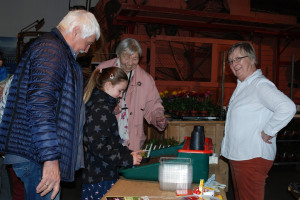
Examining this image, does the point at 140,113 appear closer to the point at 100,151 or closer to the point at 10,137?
the point at 100,151

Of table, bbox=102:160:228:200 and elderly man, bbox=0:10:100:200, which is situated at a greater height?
elderly man, bbox=0:10:100:200

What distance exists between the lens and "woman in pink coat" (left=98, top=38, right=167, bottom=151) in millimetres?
2633

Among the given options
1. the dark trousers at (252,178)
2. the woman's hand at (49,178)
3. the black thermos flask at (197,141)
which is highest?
the black thermos flask at (197,141)

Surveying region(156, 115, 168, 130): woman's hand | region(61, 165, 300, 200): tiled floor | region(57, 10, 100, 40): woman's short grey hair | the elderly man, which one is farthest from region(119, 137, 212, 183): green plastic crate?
region(61, 165, 300, 200): tiled floor

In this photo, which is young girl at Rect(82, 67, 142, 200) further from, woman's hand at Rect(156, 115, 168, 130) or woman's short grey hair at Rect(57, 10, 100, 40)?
woman's hand at Rect(156, 115, 168, 130)

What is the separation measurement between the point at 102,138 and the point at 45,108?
513mm

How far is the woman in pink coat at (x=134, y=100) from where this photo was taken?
2.63 meters

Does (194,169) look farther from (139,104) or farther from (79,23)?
(139,104)

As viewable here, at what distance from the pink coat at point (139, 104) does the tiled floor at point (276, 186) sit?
1.50 m

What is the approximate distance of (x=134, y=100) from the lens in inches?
110

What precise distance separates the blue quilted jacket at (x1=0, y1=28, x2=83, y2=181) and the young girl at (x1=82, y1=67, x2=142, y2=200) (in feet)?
0.94

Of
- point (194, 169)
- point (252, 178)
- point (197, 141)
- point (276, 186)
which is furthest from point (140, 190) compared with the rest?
point (276, 186)

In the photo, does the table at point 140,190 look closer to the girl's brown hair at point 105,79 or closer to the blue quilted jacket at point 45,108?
the blue quilted jacket at point 45,108

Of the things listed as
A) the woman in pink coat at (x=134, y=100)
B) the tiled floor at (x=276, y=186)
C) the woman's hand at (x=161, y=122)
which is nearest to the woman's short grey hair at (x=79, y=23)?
the woman in pink coat at (x=134, y=100)
